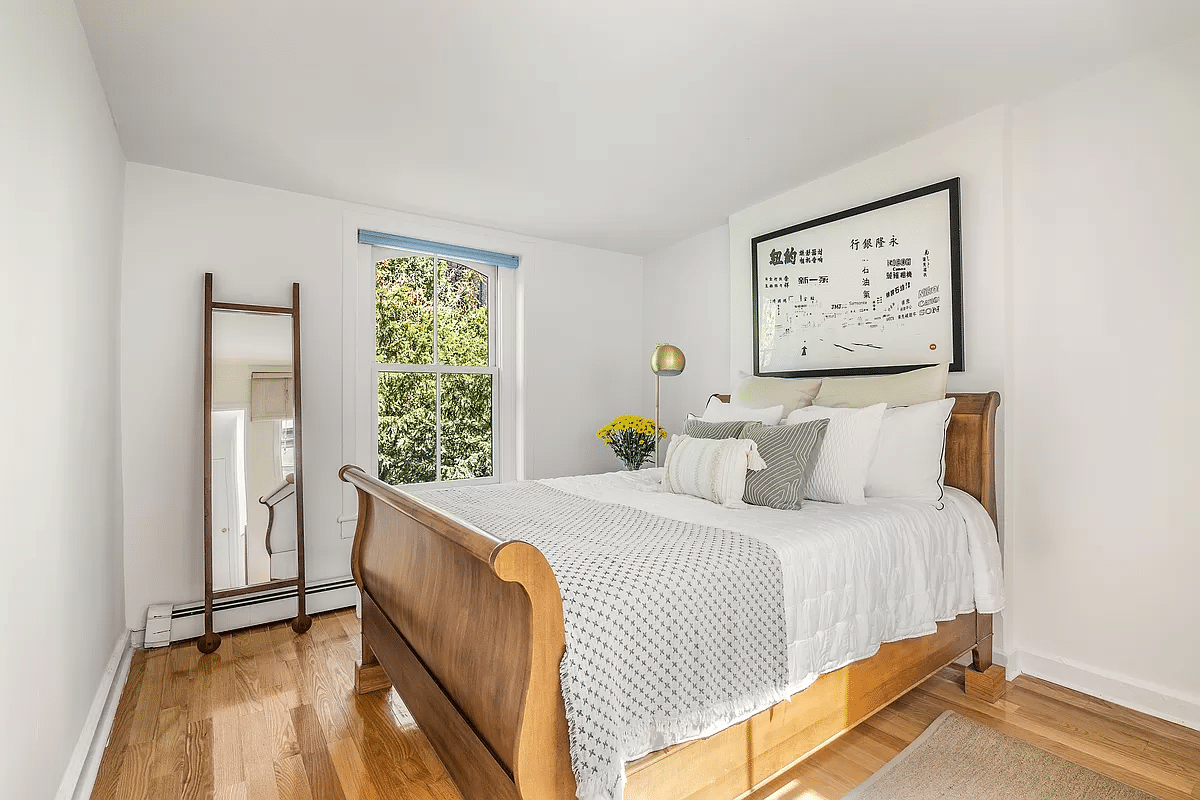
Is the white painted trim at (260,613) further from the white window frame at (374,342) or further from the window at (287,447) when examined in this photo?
the window at (287,447)

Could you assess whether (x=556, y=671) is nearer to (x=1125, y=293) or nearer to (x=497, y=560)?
(x=497, y=560)

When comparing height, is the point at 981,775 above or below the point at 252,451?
below

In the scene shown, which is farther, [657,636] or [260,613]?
[260,613]

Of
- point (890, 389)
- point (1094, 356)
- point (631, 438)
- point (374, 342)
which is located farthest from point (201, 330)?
point (1094, 356)

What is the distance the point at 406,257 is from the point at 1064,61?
11.3 ft

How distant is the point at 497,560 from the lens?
3.60 feet

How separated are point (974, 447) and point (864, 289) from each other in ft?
3.13

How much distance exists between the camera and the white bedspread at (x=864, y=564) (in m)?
1.64

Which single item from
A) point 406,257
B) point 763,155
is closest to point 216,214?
point 406,257

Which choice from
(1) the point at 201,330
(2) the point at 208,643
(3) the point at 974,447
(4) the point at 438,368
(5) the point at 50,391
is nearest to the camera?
(5) the point at 50,391

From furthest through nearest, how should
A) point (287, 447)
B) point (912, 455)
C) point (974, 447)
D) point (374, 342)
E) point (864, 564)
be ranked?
point (374, 342) < point (287, 447) < point (974, 447) < point (912, 455) < point (864, 564)

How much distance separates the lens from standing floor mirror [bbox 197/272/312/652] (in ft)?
9.73

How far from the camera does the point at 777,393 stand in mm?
2889

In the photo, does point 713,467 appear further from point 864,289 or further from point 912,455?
point 864,289
